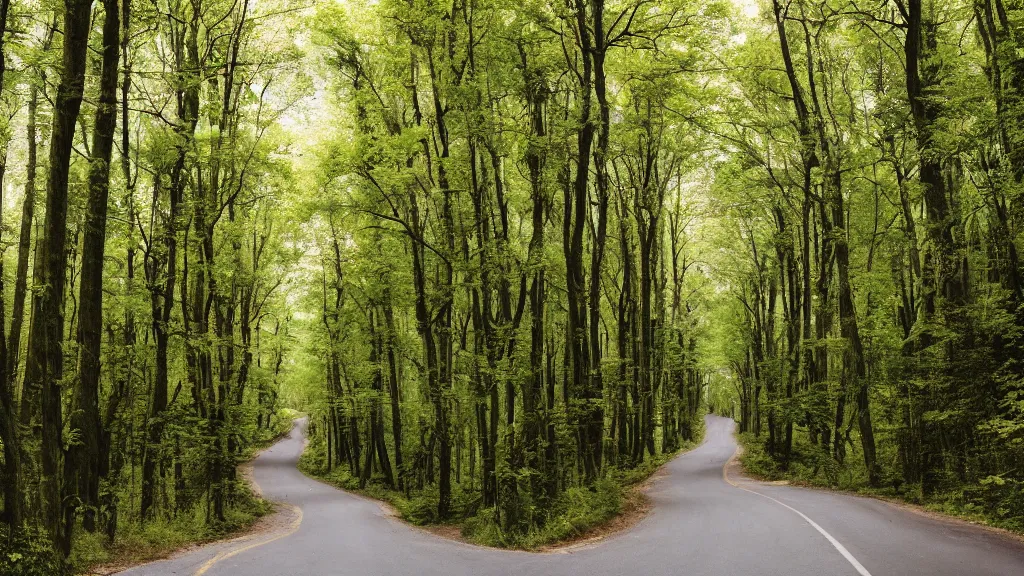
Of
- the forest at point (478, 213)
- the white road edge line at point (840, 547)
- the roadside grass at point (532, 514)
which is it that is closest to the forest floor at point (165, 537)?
the forest at point (478, 213)

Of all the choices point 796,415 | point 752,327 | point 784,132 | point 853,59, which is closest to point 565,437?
point 796,415

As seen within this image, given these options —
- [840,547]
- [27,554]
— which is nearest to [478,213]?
[840,547]

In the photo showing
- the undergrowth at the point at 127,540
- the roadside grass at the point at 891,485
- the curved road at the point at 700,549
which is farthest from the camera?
the roadside grass at the point at 891,485

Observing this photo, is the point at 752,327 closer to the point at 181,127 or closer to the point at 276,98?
the point at 276,98

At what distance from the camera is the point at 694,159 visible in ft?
84.2

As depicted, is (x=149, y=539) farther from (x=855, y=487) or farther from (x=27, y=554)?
(x=855, y=487)

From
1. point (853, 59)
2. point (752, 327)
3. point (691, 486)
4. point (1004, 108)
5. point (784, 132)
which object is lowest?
point (691, 486)

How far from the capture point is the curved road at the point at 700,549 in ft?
27.3

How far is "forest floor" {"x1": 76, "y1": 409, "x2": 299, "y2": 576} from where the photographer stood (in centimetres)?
1067

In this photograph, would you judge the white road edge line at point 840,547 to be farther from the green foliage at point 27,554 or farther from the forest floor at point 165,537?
the forest floor at point 165,537

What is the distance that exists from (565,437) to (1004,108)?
11.3m

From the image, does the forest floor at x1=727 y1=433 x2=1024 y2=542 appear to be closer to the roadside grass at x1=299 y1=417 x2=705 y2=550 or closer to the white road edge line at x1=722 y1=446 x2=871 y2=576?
the white road edge line at x1=722 y1=446 x2=871 y2=576

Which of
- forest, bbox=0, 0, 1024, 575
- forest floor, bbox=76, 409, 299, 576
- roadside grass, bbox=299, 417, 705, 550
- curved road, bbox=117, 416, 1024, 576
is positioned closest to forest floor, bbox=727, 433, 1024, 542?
forest, bbox=0, 0, 1024, 575

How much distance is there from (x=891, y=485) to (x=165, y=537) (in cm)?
1861
